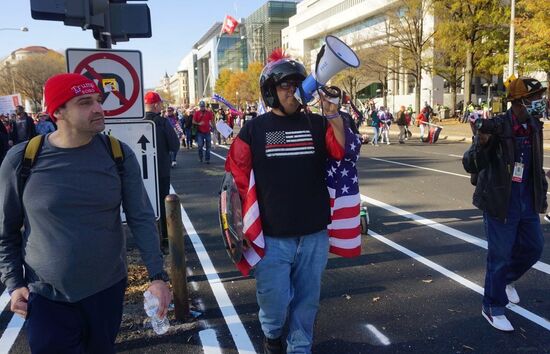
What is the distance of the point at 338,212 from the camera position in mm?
3057

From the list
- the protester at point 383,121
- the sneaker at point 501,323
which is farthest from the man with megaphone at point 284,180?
the protester at point 383,121

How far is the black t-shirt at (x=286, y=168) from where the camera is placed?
284 centimetres

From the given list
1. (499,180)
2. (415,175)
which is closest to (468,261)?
(499,180)

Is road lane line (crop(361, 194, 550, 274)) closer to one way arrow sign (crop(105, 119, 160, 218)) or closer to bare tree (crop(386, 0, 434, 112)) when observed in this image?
one way arrow sign (crop(105, 119, 160, 218))

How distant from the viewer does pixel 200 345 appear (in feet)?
11.9

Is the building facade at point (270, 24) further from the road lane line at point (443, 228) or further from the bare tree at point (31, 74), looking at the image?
the road lane line at point (443, 228)

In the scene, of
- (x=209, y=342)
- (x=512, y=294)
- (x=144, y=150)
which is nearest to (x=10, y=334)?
(x=209, y=342)

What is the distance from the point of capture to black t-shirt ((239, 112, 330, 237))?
284 centimetres

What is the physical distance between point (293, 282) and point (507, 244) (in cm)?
180

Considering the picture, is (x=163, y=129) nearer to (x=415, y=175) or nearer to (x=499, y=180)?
(x=499, y=180)

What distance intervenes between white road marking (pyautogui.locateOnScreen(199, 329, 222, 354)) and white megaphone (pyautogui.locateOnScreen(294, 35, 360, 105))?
198cm

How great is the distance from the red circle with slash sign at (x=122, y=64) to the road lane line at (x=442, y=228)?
442cm

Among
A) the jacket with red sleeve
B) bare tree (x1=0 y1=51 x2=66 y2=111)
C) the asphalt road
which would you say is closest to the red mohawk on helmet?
the jacket with red sleeve

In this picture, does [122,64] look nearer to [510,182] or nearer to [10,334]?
[10,334]
